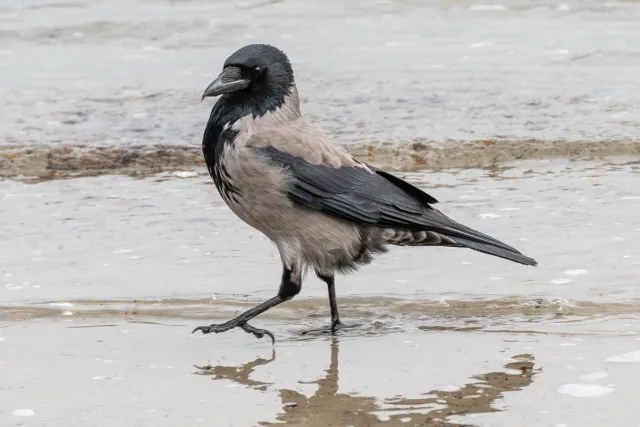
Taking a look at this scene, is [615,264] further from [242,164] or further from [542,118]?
[542,118]

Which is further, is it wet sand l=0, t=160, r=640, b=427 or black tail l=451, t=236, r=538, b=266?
black tail l=451, t=236, r=538, b=266

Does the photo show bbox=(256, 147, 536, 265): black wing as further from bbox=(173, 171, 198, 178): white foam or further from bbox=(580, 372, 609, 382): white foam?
bbox=(173, 171, 198, 178): white foam

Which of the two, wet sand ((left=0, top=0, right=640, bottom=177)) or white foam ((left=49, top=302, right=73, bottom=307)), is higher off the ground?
wet sand ((left=0, top=0, right=640, bottom=177))

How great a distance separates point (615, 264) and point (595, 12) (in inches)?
279

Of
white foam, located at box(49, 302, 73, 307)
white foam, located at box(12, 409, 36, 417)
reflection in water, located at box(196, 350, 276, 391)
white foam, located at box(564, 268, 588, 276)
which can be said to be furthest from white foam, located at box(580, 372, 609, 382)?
white foam, located at box(49, 302, 73, 307)

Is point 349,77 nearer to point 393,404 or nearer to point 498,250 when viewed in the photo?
point 498,250

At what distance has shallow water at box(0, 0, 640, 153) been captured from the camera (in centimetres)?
905

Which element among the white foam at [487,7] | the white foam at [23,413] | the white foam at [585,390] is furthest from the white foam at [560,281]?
the white foam at [487,7]

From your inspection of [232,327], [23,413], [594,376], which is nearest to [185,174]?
[232,327]

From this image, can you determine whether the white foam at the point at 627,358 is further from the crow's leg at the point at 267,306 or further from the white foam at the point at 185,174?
the white foam at the point at 185,174

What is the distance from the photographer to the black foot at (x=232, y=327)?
5.09 metres

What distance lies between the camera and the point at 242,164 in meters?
5.30

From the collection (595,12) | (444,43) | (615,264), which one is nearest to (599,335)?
(615,264)

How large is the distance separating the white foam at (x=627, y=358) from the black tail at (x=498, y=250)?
0.79m
